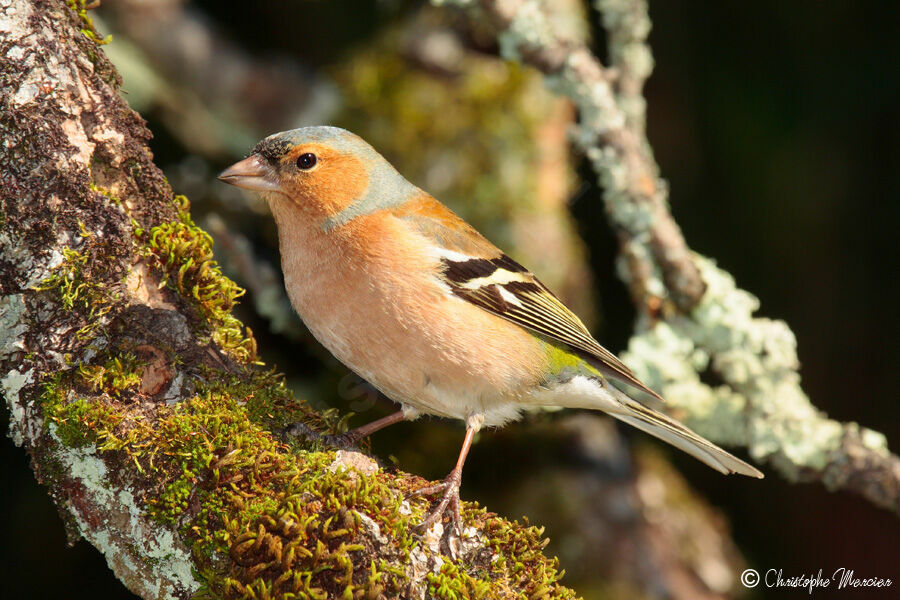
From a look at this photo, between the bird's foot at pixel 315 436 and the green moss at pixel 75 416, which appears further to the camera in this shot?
the bird's foot at pixel 315 436

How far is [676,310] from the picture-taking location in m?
4.43

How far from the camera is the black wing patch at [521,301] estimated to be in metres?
3.74

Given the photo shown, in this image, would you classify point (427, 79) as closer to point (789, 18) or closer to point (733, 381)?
point (789, 18)

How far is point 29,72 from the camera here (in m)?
2.57

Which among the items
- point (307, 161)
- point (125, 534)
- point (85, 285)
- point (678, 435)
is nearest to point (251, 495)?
point (125, 534)

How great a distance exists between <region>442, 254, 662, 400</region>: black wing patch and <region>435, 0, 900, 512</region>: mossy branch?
1.37 ft

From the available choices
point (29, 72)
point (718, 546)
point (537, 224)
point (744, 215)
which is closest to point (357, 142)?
point (29, 72)

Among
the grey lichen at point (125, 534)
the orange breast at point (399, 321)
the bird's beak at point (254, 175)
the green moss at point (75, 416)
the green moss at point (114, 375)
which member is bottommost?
the grey lichen at point (125, 534)

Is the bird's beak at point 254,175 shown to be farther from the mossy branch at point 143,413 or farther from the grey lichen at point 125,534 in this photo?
the grey lichen at point 125,534

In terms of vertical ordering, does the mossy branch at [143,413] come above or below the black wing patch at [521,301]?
below

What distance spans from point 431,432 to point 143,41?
3470 millimetres

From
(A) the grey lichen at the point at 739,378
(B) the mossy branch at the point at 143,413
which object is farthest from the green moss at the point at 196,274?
(A) the grey lichen at the point at 739,378

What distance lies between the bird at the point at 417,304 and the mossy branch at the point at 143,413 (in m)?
0.59
